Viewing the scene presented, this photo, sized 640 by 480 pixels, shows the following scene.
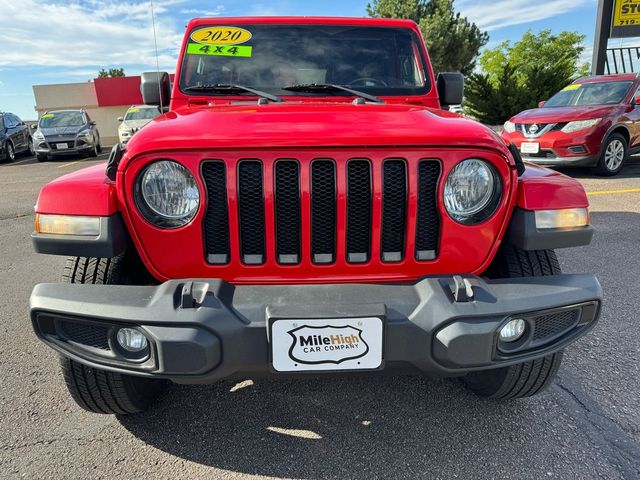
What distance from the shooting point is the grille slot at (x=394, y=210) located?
175cm

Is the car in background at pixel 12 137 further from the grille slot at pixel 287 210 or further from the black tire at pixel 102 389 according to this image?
the grille slot at pixel 287 210

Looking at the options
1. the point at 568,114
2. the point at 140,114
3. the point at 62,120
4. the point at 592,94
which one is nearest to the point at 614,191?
the point at 568,114

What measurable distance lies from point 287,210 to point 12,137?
16.9 metres

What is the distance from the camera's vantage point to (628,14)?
12859mm

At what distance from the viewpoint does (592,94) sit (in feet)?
29.1

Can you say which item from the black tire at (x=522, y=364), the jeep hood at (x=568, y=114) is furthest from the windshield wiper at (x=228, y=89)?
the jeep hood at (x=568, y=114)

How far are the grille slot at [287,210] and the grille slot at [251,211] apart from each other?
6 centimetres

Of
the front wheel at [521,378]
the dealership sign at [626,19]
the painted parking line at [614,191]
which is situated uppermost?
the dealership sign at [626,19]

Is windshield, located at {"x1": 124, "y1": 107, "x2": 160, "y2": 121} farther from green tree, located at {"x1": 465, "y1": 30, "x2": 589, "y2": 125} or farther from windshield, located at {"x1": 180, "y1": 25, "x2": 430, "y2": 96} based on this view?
windshield, located at {"x1": 180, "y1": 25, "x2": 430, "y2": 96}

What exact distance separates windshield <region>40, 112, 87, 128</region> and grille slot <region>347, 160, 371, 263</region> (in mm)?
15341

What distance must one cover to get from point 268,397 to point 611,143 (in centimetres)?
812

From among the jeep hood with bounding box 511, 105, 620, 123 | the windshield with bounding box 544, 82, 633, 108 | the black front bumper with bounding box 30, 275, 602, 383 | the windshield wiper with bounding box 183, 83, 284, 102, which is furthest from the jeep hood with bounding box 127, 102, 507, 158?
the windshield with bounding box 544, 82, 633, 108

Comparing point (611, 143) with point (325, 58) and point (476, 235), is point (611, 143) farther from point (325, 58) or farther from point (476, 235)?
point (476, 235)

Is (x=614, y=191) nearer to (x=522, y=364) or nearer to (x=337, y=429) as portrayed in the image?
(x=522, y=364)
